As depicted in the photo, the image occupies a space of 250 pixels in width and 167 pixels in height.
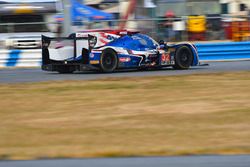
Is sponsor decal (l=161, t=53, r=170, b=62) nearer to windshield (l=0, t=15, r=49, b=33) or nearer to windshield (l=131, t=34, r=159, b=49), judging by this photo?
windshield (l=131, t=34, r=159, b=49)

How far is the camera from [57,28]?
84.4 ft

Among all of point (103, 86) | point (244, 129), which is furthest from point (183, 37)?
point (244, 129)

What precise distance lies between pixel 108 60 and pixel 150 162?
1167 cm

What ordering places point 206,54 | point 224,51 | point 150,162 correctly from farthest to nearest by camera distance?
1. point 206,54
2. point 224,51
3. point 150,162

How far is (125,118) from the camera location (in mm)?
9883

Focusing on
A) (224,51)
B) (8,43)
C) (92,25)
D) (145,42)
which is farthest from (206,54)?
(8,43)

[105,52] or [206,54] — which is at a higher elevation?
[105,52]

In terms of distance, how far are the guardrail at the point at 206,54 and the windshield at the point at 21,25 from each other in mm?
2233

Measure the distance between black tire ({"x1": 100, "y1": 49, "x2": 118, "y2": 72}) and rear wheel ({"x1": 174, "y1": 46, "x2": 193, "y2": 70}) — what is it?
2.01 metres

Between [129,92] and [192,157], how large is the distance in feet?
20.3

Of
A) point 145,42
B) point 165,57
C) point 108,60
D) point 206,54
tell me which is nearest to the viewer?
point 108,60

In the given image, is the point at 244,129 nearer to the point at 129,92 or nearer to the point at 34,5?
the point at 129,92

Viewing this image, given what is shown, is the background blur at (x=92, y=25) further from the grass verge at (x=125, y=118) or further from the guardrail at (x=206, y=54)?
the grass verge at (x=125, y=118)

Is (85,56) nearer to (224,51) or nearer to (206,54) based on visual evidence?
(206,54)
